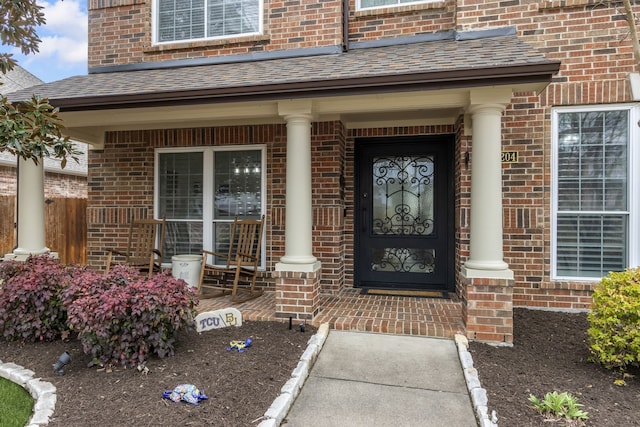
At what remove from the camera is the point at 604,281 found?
3.04 meters

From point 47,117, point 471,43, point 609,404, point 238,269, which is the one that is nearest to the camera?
point 609,404

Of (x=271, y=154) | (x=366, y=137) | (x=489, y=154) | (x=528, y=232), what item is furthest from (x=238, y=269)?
(x=528, y=232)

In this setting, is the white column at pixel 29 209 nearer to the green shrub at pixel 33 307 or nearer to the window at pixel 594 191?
the green shrub at pixel 33 307

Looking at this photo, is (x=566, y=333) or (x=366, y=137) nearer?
(x=566, y=333)

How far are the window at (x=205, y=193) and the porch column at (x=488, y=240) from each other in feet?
9.59

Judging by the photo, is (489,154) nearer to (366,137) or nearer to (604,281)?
(604,281)

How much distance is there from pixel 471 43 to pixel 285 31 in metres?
2.48

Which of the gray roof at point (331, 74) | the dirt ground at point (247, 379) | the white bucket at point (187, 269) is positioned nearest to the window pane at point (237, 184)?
the white bucket at point (187, 269)

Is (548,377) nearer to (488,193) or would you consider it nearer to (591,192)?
(488,193)

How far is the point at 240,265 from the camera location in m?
4.76

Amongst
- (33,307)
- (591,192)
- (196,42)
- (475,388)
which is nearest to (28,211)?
(33,307)

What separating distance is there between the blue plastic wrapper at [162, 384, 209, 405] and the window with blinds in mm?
4021

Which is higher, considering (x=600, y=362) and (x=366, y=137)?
(x=366, y=137)

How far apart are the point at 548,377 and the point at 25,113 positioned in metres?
4.49
